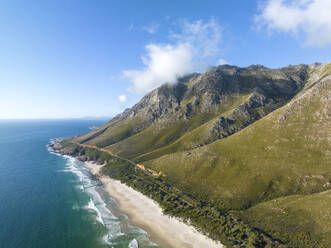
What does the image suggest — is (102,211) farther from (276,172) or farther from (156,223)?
(276,172)

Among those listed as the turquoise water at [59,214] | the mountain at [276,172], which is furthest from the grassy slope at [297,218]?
the turquoise water at [59,214]

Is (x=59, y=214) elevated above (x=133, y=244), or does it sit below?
below

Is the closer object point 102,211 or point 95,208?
point 102,211

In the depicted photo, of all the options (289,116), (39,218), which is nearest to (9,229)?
(39,218)

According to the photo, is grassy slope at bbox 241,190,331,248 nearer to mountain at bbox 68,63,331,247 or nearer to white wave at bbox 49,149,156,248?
mountain at bbox 68,63,331,247

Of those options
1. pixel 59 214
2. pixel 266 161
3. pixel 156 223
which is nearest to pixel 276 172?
pixel 266 161

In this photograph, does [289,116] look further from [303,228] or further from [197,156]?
A: [303,228]

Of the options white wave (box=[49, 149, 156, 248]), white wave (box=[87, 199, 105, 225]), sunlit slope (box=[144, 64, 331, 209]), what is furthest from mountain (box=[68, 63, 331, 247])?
white wave (box=[87, 199, 105, 225])
